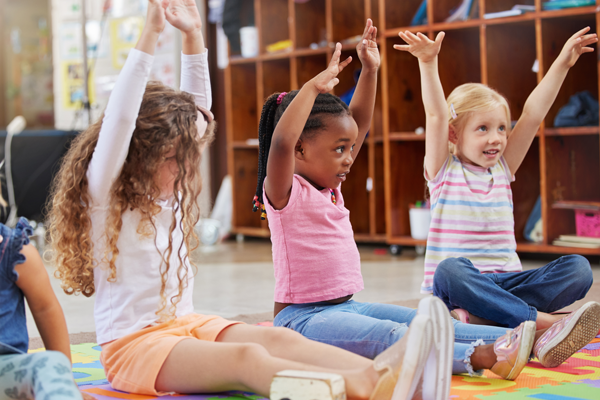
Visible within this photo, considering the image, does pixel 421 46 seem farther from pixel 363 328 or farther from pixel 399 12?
pixel 399 12

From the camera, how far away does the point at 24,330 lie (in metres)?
1.04

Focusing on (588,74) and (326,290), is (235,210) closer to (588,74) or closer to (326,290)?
A: (588,74)

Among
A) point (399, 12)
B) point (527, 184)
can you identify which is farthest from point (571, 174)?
point (399, 12)

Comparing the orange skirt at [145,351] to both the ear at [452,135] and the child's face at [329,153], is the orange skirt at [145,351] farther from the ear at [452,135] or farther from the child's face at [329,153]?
the ear at [452,135]

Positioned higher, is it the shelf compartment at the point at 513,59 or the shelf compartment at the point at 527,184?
the shelf compartment at the point at 513,59

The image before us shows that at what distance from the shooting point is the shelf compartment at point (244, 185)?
427 cm

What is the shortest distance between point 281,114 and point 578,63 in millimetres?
2190

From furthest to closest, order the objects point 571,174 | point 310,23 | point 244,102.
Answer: point 244,102 < point 310,23 < point 571,174

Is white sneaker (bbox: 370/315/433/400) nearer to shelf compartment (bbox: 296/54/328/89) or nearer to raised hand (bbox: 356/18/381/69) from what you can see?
raised hand (bbox: 356/18/381/69)

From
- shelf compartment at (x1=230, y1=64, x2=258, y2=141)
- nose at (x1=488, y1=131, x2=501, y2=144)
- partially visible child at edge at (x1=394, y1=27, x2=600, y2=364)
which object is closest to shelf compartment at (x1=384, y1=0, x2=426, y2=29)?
shelf compartment at (x1=230, y1=64, x2=258, y2=141)

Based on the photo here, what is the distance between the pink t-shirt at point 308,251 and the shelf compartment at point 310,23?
269 cm

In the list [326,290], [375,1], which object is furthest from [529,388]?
[375,1]

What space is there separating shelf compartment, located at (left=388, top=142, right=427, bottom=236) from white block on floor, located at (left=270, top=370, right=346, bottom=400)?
8.20ft

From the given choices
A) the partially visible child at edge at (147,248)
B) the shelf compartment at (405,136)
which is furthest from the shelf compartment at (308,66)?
the partially visible child at edge at (147,248)
